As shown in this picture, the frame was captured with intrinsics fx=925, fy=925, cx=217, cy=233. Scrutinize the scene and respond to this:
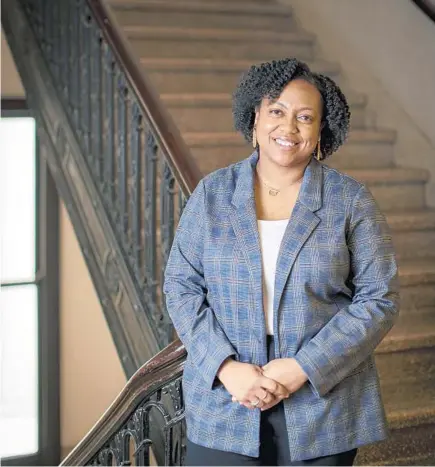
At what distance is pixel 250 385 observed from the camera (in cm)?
215

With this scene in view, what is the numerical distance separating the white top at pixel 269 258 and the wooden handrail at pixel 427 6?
254cm

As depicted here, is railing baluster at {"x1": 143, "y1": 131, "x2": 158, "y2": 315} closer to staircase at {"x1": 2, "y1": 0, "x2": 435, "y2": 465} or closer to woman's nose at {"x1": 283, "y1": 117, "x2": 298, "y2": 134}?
staircase at {"x1": 2, "y1": 0, "x2": 435, "y2": 465}

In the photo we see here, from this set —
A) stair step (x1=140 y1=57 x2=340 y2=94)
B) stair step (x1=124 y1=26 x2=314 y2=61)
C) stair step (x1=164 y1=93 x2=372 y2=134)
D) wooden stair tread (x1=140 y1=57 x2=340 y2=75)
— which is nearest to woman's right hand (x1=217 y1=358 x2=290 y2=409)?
stair step (x1=164 y1=93 x2=372 y2=134)

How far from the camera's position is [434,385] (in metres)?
3.73

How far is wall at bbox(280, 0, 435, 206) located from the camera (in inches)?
182

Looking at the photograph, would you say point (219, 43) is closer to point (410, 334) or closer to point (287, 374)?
point (410, 334)

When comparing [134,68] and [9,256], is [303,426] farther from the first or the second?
[9,256]

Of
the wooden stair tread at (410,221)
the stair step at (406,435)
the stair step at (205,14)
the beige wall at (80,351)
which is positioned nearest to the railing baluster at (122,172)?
the wooden stair tread at (410,221)

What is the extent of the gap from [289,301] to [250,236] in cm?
18

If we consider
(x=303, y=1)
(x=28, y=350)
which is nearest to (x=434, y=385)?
(x=303, y=1)

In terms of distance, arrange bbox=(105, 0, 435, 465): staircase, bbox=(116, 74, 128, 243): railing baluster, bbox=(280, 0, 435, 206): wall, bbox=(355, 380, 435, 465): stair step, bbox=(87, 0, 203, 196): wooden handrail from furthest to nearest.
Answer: bbox=(280, 0, 435, 206): wall
bbox=(116, 74, 128, 243): railing baluster
bbox=(105, 0, 435, 465): staircase
bbox=(355, 380, 435, 465): stair step
bbox=(87, 0, 203, 196): wooden handrail

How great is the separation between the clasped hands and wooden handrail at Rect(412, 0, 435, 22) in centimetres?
275

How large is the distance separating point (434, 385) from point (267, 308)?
176 centimetres

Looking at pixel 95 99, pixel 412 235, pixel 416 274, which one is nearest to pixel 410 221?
pixel 412 235
